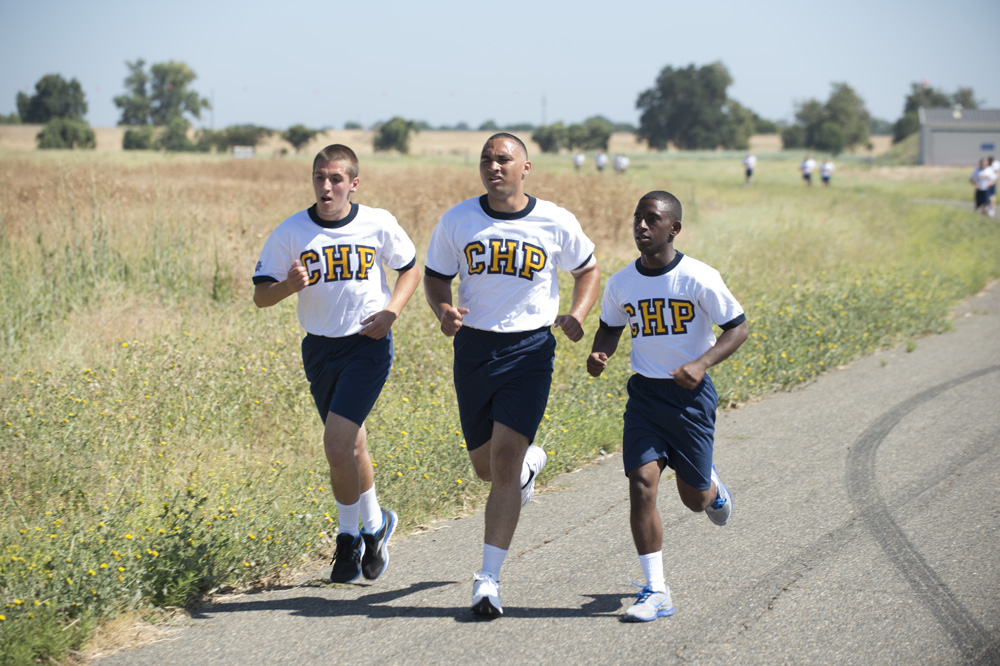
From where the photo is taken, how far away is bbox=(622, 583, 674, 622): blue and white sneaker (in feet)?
12.7

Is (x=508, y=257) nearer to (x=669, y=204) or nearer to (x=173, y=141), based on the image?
(x=669, y=204)

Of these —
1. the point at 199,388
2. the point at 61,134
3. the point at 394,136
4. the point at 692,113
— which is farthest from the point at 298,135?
the point at 199,388

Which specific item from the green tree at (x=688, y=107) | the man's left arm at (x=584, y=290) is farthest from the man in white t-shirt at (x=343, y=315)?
the green tree at (x=688, y=107)

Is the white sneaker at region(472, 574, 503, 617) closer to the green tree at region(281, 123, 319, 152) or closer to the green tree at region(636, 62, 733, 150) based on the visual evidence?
the green tree at region(281, 123, 319, 152)

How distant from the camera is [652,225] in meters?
4.07

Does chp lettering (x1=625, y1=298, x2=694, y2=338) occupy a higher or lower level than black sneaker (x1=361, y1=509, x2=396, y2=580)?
higher

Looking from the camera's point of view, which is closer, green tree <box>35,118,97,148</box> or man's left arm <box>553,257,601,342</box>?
man's left arm <box>553,257,601,342</box>

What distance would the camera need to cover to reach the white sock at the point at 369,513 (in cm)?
452

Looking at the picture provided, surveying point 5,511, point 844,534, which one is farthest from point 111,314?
point 844,534

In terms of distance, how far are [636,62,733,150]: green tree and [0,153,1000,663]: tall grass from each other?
105 meters

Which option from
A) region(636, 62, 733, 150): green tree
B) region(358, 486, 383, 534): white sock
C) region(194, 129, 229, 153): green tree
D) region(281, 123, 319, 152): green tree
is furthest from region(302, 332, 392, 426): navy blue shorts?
region(636, 62, 733, 150): green tree

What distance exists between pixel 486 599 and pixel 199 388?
3.65 meters

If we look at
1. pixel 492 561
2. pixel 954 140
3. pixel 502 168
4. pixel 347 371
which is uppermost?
pixel 954 140

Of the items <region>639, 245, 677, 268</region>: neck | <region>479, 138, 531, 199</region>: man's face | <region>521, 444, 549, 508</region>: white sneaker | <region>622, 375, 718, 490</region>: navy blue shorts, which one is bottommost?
<region>521, 444, 549, 508</region>: white sneaker
